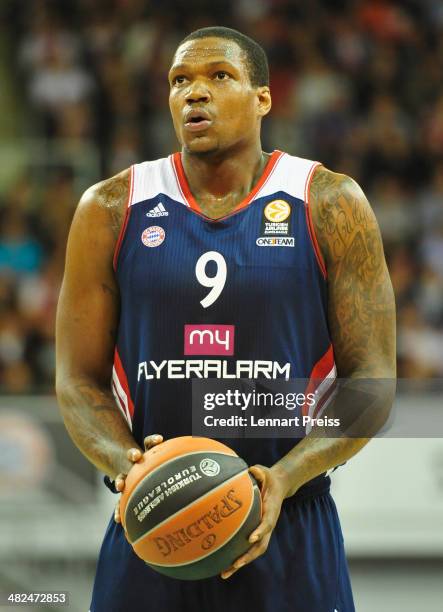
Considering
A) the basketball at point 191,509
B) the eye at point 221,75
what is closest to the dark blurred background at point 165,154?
the eye at point 221,75

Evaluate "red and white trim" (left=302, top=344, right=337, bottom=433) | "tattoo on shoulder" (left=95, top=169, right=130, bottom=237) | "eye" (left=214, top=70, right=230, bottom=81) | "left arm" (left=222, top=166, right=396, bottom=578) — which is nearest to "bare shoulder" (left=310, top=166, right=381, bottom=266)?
"left arm" (left=222, top=166, right=396, bottom=578)

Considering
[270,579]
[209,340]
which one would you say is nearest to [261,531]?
[270,579]

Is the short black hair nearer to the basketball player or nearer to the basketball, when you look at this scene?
the basketball player

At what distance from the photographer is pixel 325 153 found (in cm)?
1052

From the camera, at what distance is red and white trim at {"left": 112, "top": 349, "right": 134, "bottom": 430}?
3.82 meters

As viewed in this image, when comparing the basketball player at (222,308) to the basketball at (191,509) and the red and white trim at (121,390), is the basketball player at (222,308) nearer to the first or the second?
the red and white trim at (121,390)

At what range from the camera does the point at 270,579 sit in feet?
11.9

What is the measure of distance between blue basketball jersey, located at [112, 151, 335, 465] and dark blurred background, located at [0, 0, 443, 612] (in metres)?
3.94

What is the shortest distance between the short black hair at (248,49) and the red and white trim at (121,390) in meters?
1.05

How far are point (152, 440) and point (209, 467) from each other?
22 centimetres

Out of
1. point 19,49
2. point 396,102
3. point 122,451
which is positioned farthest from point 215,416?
point 19,49

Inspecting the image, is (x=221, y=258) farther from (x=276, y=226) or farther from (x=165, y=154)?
(x=165, y=154)

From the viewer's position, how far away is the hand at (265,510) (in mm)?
3303

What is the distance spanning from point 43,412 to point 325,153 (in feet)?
13.5
